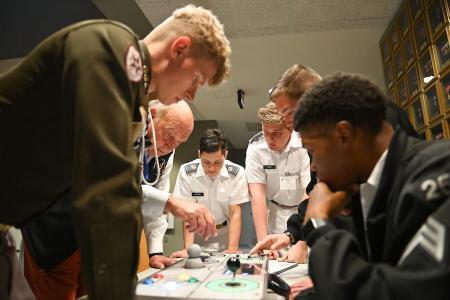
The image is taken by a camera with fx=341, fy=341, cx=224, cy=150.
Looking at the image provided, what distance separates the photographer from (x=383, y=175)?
667mm

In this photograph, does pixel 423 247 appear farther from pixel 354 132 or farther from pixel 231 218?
pixel 231 218

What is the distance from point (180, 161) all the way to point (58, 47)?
4953 mm

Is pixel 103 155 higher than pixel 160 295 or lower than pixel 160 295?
higher

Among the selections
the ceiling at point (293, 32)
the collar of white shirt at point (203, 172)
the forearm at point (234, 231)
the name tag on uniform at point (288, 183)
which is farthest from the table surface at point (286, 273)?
the ceiling at point (293, 32)

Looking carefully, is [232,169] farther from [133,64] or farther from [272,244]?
[133,64]

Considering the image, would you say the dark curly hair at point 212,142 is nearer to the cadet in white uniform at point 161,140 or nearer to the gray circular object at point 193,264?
the cadet in white uniform at point 161,140

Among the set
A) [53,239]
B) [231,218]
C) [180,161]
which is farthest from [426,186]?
[180,161]

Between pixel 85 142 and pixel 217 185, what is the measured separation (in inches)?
80.1

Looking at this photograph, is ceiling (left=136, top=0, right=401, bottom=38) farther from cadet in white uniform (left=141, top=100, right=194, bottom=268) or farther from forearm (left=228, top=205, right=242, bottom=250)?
forearm (left=228, top=205, right=242, bottom=250)

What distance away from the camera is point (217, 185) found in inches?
98.3

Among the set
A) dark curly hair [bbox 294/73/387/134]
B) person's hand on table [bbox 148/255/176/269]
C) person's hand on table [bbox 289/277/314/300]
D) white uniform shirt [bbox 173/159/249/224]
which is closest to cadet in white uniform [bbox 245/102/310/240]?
white uniform shirt [bbox 173/159/249/224]

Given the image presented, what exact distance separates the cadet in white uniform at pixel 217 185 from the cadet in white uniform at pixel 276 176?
0.46 ft

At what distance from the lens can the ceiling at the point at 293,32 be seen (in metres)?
2.58

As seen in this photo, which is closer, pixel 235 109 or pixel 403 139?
pixel 403 139
